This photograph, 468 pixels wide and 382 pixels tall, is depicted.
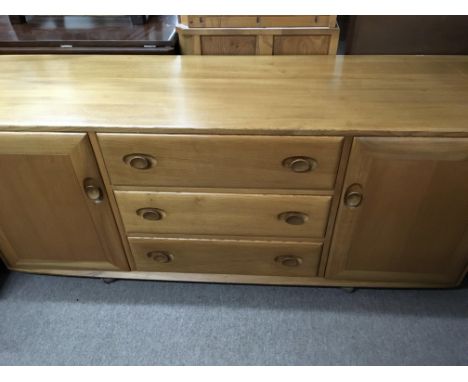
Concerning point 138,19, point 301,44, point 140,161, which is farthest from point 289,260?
point 138,19

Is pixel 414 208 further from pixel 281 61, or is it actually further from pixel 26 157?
pixel 26 157

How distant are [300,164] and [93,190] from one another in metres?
0.52

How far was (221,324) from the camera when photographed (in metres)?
1.08

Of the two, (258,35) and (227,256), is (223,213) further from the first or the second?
(258,35)

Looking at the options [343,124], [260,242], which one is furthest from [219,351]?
[343,124]

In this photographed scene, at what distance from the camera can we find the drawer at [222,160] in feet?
2.50

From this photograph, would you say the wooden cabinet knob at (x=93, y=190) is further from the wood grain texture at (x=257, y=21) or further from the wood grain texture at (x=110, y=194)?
the wood grain texture at (x=257, y=21)

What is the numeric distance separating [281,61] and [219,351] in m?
0.87

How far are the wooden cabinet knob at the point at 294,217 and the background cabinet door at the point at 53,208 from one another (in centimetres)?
47

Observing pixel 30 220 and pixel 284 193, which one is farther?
pixel 30 220

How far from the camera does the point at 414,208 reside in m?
0.87

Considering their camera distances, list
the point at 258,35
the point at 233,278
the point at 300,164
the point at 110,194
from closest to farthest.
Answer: the point at 300,164 → the point at 110,194 → the point at 258,35 → the point at 233,278
